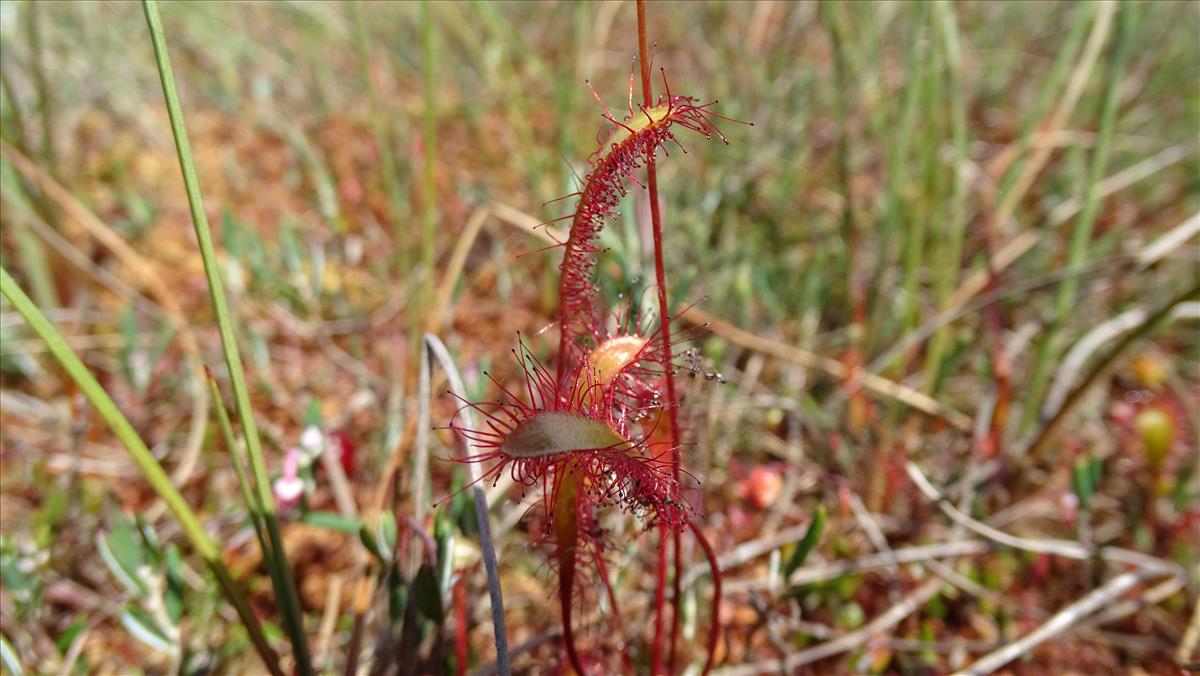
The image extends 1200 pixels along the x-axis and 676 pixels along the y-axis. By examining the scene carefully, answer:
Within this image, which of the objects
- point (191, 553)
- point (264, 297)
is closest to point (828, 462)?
point (191, 553)

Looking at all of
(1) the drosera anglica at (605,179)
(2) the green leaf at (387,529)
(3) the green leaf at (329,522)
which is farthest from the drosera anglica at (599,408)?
(3) the green leaf at (329,522)

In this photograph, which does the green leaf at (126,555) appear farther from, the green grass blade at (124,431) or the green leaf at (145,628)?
the green grass blade at (124,431)

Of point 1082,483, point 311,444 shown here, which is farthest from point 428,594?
point 1082,483

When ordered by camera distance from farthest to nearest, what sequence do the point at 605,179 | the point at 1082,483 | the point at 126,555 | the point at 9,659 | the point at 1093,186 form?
the point at 1093,186, the point at 1082,483, the point at 126,555, the point at 9,659, the point at 605,179

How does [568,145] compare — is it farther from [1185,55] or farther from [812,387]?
[1185,55]

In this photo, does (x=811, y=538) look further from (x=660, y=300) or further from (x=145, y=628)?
(x=145, y=628)

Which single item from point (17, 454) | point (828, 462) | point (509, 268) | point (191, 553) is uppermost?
point (509, 268)

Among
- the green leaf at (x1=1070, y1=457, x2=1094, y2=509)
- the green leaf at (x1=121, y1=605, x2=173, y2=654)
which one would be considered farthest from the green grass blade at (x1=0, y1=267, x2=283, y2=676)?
the green leaf at (x1=1070, y1=457, x2=1094, y2=509)

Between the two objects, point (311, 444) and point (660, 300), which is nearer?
point (660, 300)
